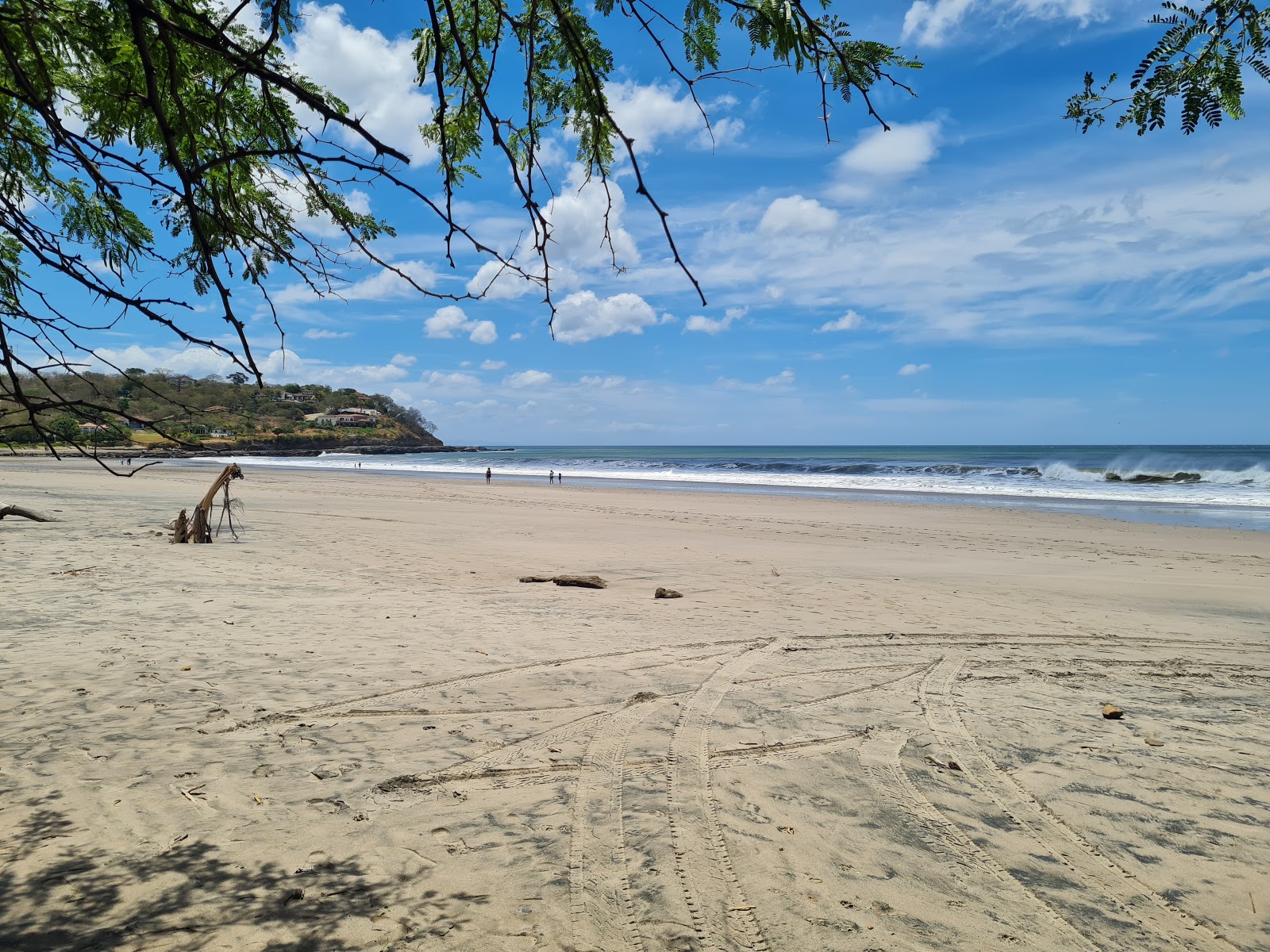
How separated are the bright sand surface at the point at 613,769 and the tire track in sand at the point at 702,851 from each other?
1cm

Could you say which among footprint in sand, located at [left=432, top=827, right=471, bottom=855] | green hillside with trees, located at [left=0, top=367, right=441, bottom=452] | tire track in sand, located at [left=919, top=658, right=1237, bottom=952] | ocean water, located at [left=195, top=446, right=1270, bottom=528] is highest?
green hillside with trees, located at [left=0, top=367, right=441, bottom=452]

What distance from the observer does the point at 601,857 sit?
2756mm

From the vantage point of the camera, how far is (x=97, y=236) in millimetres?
2738

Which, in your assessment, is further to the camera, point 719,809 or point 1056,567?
point 1056,567

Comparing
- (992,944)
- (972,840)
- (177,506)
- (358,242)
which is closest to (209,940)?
(358,242)

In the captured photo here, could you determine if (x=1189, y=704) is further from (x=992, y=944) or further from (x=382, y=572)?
(x=382, y=572)

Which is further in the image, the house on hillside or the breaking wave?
the house on hillside

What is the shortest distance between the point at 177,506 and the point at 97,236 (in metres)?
17.5

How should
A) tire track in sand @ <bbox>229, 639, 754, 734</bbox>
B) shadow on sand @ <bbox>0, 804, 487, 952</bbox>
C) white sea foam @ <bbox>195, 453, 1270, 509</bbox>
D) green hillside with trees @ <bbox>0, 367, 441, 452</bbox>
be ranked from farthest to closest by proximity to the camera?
white sea foam @ <bbox>195, 453, 1270, 509</bbox>
tire track in sand @ <bbox>229, 639, 754, 734</bbox>
shadow on sand @ <bbox>0, 804, 487, 952</bbox>
green hillside with trees @ <bbox>0, 367, 441, 452</bbox>

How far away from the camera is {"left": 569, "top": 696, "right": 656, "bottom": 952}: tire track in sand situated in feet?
7.72

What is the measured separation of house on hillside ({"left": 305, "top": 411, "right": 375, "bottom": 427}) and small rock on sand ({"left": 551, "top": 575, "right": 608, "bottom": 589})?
94417mm

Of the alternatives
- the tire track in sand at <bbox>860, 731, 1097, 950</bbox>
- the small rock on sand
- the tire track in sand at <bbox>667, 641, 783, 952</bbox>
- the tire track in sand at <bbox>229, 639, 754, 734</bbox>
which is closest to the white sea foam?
the small rock on sand

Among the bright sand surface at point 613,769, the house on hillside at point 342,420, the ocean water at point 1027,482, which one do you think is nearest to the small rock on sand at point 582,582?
the bright sand surface at point 613,769

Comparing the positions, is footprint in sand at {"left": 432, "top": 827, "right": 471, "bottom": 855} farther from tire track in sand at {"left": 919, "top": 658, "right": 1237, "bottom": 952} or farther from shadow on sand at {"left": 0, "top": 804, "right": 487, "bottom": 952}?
tire track in sand at {"left": 919, "top": 658, "right": 1237, "bottom": 952}
